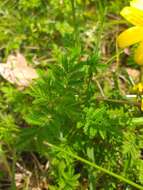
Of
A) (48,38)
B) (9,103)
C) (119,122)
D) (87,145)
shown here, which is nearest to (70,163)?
(87,145)

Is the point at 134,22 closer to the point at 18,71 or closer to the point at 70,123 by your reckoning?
the point at 70,123

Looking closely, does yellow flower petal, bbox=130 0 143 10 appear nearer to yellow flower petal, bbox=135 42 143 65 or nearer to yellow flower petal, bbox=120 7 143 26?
yellow flower petal, bbox=120 7 143 26

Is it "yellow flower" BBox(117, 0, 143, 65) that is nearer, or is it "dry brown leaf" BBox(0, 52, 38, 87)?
"yellow flower" BBox(117, 0, 143, 65)

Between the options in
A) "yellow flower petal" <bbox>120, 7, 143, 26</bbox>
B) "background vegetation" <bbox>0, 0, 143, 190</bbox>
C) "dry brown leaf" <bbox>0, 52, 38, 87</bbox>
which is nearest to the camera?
"yellow flower petal" <bbox>120, 7, 143, 26</bbox>

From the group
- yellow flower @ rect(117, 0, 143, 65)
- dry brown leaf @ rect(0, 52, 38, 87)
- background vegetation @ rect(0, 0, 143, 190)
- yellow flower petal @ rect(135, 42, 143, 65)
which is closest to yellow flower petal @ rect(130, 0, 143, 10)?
yellow flower @ rect(117, 0, 143, 65)

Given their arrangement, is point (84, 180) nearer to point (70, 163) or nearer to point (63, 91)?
point (70, 163)

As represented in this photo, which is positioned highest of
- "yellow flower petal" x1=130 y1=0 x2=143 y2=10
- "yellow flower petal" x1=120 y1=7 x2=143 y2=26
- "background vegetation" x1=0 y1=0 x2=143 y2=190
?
"yellow flower petal" x1=130 y1=0 x2=143 y2=10
